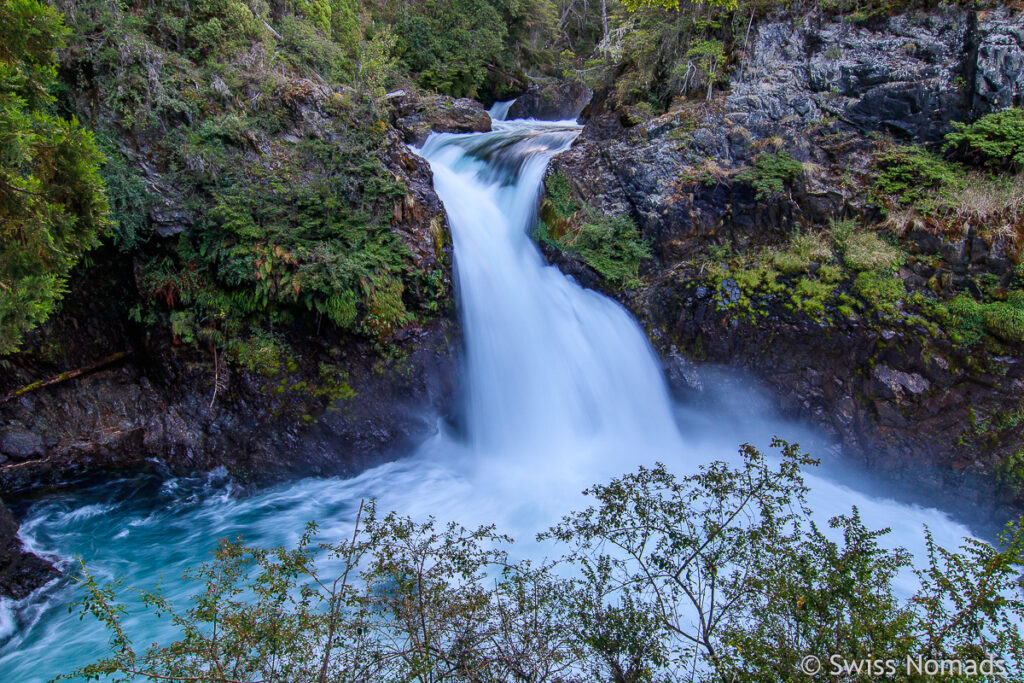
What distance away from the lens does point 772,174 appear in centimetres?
891

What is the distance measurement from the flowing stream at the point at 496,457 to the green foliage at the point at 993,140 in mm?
5365

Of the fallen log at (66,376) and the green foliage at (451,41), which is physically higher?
the green foliage at (451,41)

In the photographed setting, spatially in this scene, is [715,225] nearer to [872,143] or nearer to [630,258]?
[630,258]

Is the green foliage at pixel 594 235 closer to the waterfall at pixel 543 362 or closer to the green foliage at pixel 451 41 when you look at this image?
the waterfall at pixel 543 362

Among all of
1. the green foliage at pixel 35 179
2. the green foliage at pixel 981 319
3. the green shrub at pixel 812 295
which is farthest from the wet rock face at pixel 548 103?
the green foliage at pixel 35 179

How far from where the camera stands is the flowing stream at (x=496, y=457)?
18.2 feet

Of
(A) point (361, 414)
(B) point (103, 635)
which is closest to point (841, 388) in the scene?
(A) point (361, 414)

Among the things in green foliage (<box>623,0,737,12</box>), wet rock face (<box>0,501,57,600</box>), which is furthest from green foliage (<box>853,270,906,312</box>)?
wet rock face (<box>0,501,57,600</box>)

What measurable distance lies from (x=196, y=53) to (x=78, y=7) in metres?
1.47

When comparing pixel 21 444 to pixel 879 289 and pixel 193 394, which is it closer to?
pixel 193 394

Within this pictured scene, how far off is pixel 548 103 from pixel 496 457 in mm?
15316

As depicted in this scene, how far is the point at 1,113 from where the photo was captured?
13.0 ft

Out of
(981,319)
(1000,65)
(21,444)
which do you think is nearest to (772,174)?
(1000,65)

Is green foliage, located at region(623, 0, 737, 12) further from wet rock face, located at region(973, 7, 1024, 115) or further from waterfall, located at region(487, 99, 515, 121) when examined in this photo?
waterfall, located at region(487, 99, 515, 121)
